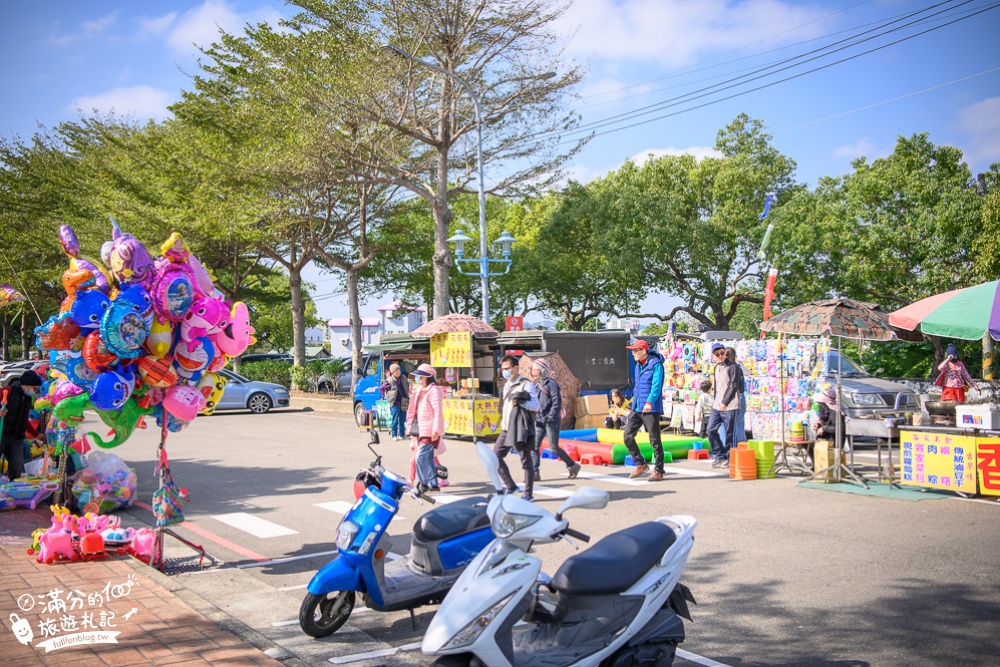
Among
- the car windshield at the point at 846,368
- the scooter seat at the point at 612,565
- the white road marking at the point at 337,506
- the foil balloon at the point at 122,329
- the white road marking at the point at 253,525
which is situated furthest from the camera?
the car windshield at the point at 846,368

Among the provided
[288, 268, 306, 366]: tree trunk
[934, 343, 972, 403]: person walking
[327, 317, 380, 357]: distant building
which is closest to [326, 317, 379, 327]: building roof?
[327, 317, 380, 357]: distant building

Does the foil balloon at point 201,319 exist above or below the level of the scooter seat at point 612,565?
above

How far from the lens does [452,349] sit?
60.0 feet

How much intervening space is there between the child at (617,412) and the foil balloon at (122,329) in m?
11.7

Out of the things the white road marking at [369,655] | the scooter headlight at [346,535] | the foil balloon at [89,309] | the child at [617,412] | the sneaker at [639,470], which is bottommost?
the white road marking at [369,655]

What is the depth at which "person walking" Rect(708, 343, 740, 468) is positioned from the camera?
12.8 metres

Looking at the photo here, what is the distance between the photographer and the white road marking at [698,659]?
505 centimetres

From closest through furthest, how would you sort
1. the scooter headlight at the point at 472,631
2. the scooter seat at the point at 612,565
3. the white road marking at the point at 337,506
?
1. the scooter headlight at the point at 472,631
2. the scooter seat at the point at 612,565
3. the white road marking at the point at 337,506

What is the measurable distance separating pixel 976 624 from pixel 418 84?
20968 mm

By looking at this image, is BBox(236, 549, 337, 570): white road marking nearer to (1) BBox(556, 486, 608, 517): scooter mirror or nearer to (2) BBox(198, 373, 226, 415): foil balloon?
(2) BBox(198, 373, 226, 415): foil balloon

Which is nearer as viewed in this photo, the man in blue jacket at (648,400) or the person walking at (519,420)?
the person walking at (519,420)

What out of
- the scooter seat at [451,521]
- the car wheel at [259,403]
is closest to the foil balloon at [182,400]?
the scooter seat at [451,521]

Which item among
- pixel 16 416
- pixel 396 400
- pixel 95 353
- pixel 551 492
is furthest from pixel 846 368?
pixel 16 416

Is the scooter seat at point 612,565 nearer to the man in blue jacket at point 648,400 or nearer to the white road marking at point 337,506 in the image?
the white road marking at point 337,506
